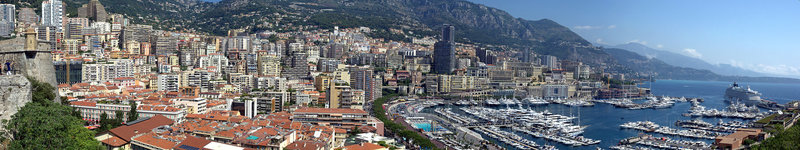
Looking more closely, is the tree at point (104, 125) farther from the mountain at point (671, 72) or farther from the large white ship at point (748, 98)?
the mountain at point (671, 72)

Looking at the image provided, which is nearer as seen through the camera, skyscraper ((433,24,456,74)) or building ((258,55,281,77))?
building ((258,55,281,77))

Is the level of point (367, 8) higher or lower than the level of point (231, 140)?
higher

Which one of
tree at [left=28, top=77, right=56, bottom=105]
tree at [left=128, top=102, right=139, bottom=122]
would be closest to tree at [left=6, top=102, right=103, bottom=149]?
tree at [left=28, top=77, right=56, bottom=105]

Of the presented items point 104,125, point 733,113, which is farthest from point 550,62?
point 104,125

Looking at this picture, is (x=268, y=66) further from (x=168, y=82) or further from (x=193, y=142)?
(x=193, y=142)

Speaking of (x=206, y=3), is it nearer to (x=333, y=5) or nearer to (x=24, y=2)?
(x=333, y=5)

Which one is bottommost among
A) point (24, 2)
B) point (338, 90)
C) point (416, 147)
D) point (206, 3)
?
point (416, 147)

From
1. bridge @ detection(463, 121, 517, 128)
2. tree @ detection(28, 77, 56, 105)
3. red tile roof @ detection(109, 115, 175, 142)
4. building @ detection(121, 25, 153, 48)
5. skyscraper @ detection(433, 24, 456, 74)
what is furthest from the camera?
skyscraper @ detection(433, 24, 456, 74)

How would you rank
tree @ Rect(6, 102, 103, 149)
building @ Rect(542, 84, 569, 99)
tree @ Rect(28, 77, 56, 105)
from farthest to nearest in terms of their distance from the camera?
building @ Rect(542, 84, 569, 99) < tree @ Rect(28, 77, 56, 105) < tree @ Rect(6, 102, 103, 149)

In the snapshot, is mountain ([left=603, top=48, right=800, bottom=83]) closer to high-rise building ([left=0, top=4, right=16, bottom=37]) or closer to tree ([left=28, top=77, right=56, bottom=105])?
high-rise building ([left=0, top=4, right=16, bottom=37])

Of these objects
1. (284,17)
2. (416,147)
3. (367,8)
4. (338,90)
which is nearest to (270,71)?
(338,90)

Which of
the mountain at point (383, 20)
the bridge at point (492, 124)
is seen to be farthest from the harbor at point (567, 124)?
the mountain at point (383, 20)
